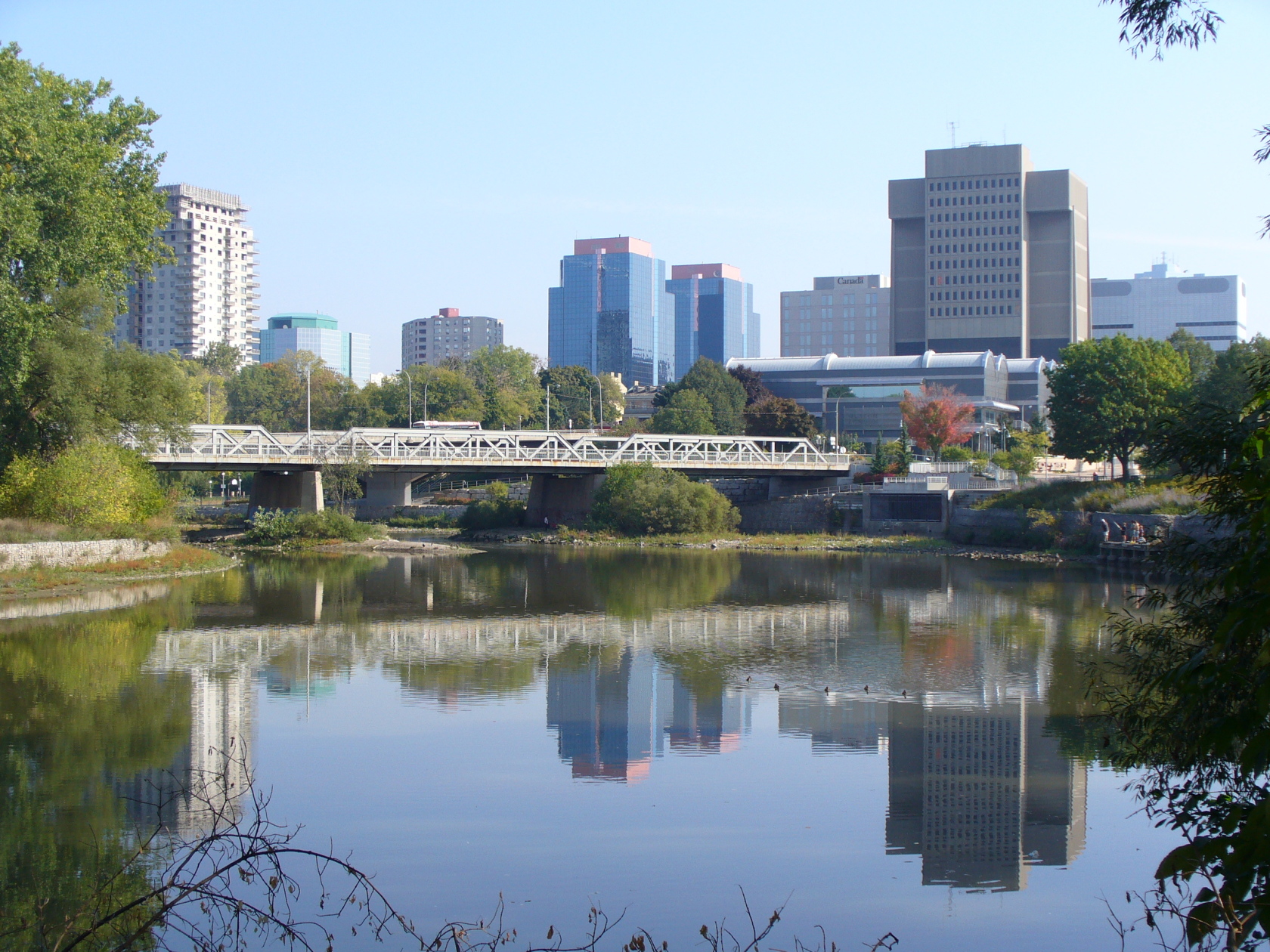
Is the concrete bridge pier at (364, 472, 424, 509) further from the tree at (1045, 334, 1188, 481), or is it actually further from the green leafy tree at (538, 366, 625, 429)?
the green leafy tree at (538, 366, 625, 429)

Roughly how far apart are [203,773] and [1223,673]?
1245cm

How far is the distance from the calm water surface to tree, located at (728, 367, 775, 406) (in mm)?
81639

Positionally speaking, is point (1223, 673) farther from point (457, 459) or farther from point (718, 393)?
point (718, 393)

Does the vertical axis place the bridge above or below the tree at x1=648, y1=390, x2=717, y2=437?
below

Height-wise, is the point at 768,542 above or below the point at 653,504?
below

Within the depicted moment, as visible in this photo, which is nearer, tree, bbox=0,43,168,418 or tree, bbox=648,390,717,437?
tree, bbox=0,43,168,418

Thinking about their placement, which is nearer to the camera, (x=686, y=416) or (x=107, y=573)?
(x=107, y=573)

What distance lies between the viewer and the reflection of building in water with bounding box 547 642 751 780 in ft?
57.1

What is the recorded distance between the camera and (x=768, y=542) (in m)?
67.6

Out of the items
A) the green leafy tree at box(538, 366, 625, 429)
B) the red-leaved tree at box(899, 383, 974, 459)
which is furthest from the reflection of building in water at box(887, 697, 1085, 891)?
the green leafy tree at box(538, 366, 625, 429)

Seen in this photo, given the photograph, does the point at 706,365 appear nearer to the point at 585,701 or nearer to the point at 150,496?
the point at 150,496

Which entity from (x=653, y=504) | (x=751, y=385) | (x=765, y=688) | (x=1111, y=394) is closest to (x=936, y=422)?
(x=751, y=385)

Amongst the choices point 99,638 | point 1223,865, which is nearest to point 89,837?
point 1223,865

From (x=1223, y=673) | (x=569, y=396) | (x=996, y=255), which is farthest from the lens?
(x=996, y=255)
